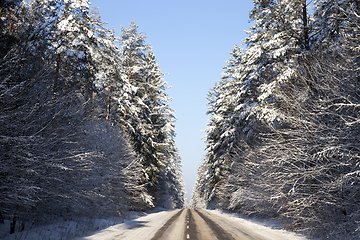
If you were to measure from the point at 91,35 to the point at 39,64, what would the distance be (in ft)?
18.8

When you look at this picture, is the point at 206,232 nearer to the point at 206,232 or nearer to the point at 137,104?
the point at 206,232

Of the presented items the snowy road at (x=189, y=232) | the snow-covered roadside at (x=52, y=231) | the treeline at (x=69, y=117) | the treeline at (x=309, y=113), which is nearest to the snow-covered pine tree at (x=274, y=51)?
the treeline at (x=309, y=113)

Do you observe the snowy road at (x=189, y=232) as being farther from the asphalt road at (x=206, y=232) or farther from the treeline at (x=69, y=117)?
the treeline at (x=69, y=117)

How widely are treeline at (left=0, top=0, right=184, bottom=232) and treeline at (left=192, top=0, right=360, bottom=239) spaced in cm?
860

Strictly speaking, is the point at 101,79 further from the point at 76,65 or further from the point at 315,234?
the point at 315,234

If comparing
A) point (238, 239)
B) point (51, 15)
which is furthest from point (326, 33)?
point (51, 15)

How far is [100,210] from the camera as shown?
17281 mm

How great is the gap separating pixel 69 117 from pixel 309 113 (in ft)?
32.5

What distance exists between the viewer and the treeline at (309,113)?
9156 mm

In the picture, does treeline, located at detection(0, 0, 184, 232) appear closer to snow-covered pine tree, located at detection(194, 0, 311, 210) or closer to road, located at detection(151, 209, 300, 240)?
road, located at detection(151, 209, 300, 240)

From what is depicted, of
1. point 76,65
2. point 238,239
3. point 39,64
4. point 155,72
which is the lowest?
point 238,239

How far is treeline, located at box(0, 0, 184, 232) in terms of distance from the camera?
753cm

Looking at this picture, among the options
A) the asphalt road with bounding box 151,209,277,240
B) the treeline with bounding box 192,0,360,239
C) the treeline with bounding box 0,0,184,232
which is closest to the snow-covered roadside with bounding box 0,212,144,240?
the treeline with bounding box 0,0,184,232

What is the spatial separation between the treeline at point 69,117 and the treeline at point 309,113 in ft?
28.2
